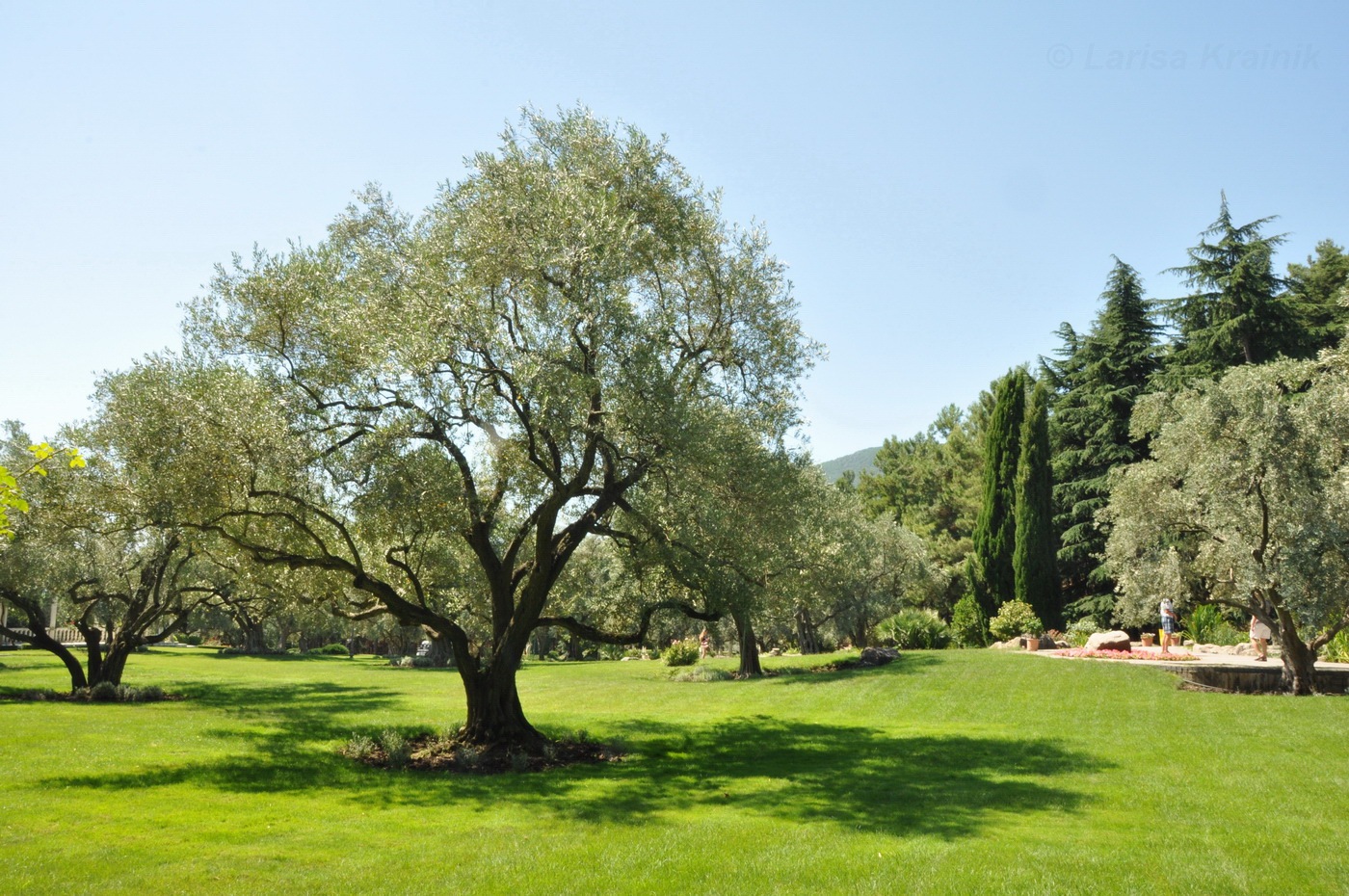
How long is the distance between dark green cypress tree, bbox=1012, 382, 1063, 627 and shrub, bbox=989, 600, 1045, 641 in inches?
90.4

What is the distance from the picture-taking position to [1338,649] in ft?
94.6

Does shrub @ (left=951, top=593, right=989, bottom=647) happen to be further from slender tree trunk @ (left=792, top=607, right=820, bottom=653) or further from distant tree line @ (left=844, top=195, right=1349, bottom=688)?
slender tree trunk @ (left=792, top=607, right=820, bottom=653)

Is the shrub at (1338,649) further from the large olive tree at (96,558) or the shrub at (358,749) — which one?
the large olive tree at (96,558)

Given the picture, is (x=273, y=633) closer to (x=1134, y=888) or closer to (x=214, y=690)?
(x=214, y=690)

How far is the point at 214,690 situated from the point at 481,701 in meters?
19.0

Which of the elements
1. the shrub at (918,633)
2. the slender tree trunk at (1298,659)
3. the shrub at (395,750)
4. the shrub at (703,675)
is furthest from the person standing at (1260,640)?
the shrub at (395,750)

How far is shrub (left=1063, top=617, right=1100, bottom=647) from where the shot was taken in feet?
123

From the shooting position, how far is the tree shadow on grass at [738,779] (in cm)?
1231

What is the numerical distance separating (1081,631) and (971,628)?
5.03 meters

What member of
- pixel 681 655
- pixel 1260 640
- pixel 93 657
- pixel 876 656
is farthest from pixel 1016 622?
pixel 93 657

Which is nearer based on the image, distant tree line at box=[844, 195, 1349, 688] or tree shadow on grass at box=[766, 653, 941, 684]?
tree shadow on grass at box=[766, 653, 941, 684]

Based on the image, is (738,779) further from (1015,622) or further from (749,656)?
(1015,622)

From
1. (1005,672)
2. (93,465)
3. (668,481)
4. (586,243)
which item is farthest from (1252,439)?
(93,465)

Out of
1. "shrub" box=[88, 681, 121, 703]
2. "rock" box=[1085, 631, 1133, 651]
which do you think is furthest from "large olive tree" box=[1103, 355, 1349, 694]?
"shrub" box=[88, 681, 121, 703]
